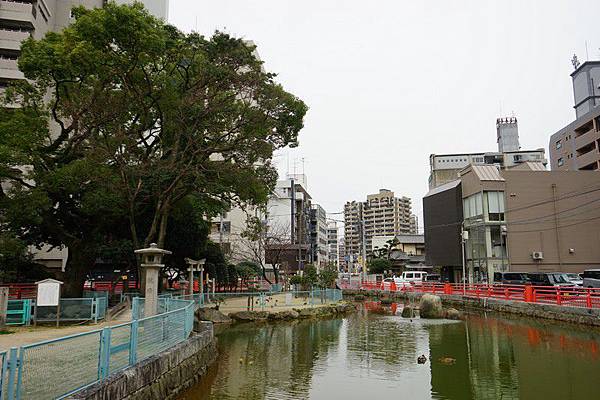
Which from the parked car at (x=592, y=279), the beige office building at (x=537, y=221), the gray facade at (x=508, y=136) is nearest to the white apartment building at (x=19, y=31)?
the beige office building at (x=537, y=221)

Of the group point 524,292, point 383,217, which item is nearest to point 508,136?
point 383,217

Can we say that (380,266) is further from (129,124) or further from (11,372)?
(11,372)

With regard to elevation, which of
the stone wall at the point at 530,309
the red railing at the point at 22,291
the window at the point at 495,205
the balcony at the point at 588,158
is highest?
the balcony at the point at 588,158

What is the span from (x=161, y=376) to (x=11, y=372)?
4419mm

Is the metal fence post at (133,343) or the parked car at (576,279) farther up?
the parked car at (576,279)

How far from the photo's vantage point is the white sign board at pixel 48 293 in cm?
1545

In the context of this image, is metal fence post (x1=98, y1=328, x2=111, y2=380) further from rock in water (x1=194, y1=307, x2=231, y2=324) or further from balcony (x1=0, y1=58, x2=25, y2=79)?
balcony (x1=0, y1=58, x2=25, y2=79)

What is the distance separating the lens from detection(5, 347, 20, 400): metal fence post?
543cm

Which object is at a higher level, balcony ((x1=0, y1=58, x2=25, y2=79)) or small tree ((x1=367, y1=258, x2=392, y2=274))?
balcony ((x1=0, y1=58, x2=25, y2=79))

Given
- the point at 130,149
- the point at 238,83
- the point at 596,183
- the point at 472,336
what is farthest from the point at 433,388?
the point at 596,183

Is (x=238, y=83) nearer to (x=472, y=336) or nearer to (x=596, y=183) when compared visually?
(x=472, y=336)

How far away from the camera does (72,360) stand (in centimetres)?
656

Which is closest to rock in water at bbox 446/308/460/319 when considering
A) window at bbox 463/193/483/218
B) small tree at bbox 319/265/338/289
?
small tree at bbox 319/265/338/289

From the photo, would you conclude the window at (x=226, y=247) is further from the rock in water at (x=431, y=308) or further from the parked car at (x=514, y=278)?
the rock in water at (x=431, y=308)
